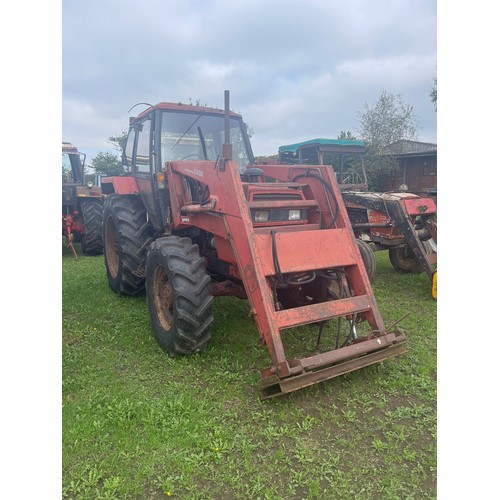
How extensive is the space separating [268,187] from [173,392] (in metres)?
2.02

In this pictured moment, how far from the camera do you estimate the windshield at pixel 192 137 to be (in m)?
4.93

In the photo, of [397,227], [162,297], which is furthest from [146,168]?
[397,227]

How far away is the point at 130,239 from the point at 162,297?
1.35 metres

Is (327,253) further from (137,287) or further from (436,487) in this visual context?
(137,287)

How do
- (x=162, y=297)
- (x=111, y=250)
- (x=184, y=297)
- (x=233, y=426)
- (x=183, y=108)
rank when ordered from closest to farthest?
(x=233, y=426)
(x=184, y=297)
(x=162, y=297)
(x=183, y=108)
(x=111, y=250)

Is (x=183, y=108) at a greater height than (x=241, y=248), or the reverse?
(x=183, y=108)

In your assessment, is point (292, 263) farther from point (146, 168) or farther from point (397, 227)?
point (397, 227)

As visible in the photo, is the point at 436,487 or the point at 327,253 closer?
the point at 436,487

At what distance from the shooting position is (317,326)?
4586mm

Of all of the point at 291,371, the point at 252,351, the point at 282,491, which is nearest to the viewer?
the point at 282,491

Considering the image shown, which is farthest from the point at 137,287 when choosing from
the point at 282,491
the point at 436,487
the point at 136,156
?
the point at 436,487

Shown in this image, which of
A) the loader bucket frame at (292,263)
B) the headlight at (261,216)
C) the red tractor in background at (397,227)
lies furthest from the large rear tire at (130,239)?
the red tractor in background at (397,227)

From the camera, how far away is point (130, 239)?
5.28m

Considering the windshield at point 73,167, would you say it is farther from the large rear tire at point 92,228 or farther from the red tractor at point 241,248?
the red tractor at point 241,248
